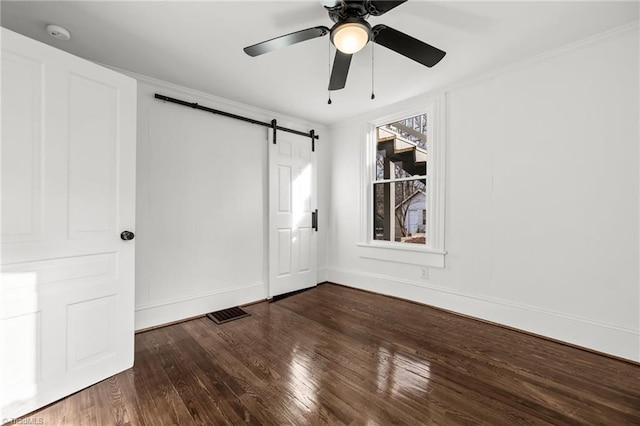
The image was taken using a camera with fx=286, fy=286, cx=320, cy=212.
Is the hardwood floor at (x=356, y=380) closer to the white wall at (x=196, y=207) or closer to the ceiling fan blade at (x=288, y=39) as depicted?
the white wall at (x=196, y=207)

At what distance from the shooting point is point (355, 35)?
174 cm

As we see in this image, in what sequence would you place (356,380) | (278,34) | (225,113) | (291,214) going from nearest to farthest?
1. (356,380)
2. (278,34)
3. (225,113)
4. (291,214)

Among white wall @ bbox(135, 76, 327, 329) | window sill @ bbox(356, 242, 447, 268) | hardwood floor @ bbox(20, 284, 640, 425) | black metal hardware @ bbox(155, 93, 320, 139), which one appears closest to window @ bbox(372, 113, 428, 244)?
window sill @ bbox(356, 242, 447, 268)

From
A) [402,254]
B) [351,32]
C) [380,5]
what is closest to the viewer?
[380,5]

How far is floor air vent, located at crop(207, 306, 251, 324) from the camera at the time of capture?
10.1ft

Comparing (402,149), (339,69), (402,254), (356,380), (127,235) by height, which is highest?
(339,69)

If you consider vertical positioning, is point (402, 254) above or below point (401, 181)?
below

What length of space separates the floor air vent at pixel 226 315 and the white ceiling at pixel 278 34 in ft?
8.33

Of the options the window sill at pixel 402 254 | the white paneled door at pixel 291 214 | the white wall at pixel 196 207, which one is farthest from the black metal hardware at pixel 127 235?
the window sill at pixel 402 254

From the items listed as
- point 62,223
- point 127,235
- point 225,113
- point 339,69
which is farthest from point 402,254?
point 62,223

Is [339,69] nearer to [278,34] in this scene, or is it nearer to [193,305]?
[278,34]

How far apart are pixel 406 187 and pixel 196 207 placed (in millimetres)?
2660

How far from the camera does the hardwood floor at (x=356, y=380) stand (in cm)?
165

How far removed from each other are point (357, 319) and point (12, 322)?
2.68 meters
